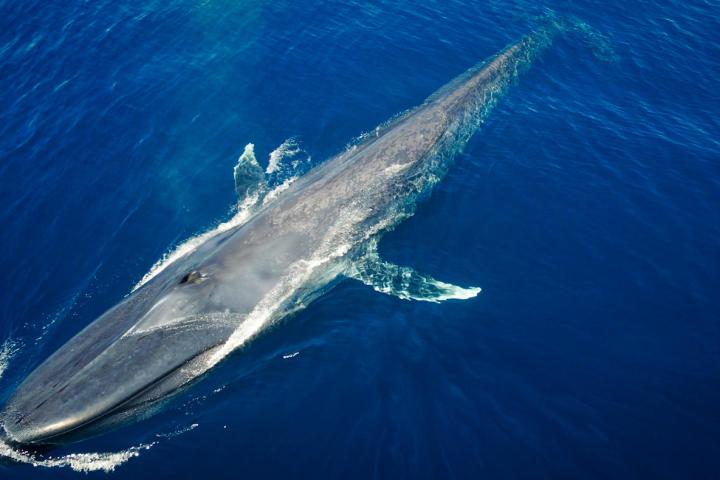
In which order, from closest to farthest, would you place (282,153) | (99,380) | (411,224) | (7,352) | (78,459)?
(78,459) → (99,380) → (7,352) → (411,224) → (282,153)

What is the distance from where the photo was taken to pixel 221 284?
20031mm

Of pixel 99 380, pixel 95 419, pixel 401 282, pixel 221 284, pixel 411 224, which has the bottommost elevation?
pixel 95 419

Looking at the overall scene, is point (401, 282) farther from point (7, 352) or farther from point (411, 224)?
point (7, 352)

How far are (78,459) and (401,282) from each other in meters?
13.1

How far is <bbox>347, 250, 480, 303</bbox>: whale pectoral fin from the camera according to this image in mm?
21453

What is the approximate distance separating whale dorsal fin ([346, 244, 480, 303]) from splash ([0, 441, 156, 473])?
10.8 meters

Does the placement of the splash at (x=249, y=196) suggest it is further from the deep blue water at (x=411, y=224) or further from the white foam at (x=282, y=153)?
the deep blue water at (x=411, y=224)

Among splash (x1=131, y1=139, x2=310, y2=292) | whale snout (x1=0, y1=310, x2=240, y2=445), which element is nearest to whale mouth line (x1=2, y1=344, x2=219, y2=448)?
whale snout (x1=0, y1=310, x2=240, y2=445)

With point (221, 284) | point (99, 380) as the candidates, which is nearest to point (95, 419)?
point (99, 380)

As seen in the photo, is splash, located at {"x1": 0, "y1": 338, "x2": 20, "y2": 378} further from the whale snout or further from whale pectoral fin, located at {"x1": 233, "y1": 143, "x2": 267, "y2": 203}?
whale pectoral fin, located at {"x1": 233, "y1": 143, "x2": 267, "y2": 203}

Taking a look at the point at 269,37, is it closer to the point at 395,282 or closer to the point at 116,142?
the point at 116,142

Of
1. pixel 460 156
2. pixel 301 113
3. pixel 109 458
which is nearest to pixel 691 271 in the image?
pixel 460 156

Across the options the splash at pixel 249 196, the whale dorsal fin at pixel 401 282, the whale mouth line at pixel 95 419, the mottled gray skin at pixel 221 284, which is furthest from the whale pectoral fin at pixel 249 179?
the whale mouth line at pixel 95 419

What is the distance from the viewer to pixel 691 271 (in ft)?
77.2
